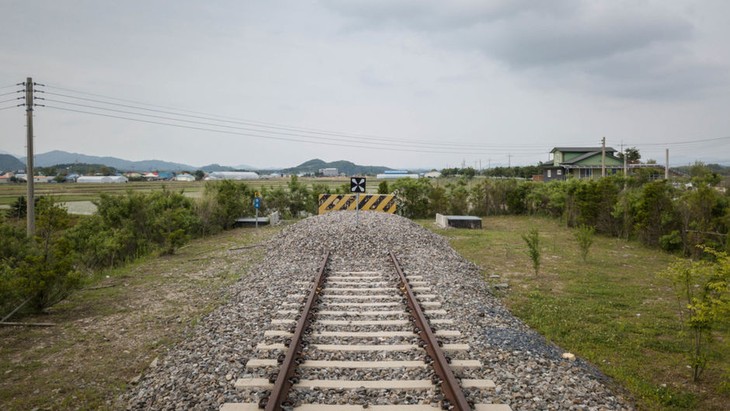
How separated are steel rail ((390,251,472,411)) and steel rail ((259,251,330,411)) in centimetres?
152

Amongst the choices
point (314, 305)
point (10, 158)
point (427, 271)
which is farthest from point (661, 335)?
A: point (10, 158)

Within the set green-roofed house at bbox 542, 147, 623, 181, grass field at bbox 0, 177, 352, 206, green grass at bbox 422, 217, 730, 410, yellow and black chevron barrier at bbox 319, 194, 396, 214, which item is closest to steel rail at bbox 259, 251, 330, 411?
green grass at bbox 422, 217, 730, 410

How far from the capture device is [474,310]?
7.27 m

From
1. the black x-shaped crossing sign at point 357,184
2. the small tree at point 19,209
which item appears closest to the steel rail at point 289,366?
the black x-shaped crossing sign at point 357,184

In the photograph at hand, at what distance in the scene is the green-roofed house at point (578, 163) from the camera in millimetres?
53416

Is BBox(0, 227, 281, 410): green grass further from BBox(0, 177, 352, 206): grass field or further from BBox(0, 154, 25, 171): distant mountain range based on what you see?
BBox(0, 154, 25, 171): distant mountain range

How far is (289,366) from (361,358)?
904 mm

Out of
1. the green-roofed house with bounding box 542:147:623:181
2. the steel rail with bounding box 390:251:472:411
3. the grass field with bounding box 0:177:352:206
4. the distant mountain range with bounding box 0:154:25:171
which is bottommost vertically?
the steel rail with bounding box 390:251:472:411

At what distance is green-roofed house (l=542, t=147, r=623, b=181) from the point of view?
53.4 m

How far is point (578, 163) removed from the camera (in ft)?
184

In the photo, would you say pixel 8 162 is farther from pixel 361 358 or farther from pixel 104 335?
pixel 361 358

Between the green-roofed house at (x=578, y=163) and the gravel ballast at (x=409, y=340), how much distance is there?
1905 inches

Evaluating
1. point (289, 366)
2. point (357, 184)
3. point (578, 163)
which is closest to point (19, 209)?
point (357, 184)

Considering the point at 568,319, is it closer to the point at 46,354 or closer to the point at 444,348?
the point at 444,348
